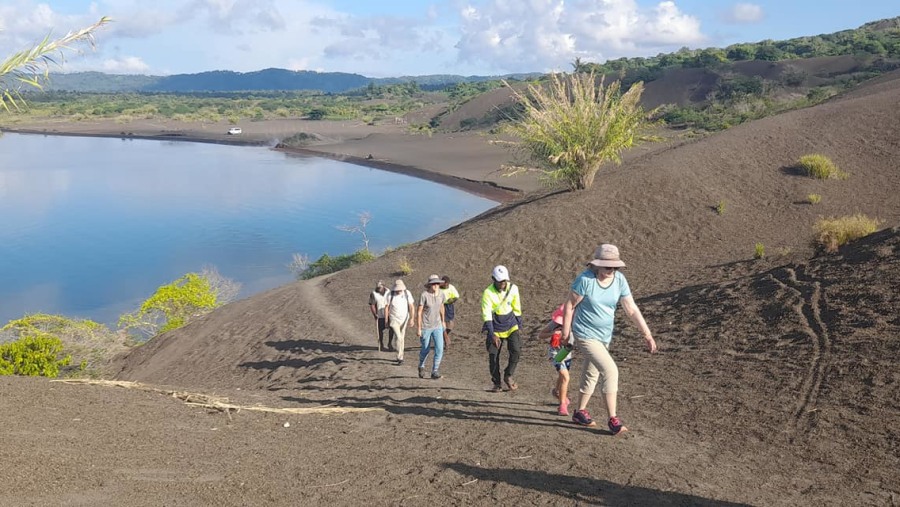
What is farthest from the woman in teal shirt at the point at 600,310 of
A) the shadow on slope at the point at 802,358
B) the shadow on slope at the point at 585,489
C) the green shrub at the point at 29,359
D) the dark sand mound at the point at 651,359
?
the green shrub at the point at 29,359

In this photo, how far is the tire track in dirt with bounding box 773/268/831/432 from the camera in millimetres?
7070

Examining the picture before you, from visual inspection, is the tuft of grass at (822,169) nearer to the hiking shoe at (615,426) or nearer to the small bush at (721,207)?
the small bush at (721,207)

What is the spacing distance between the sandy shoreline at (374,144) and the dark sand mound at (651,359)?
13.5m

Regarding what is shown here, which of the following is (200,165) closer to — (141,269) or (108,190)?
(108,190)

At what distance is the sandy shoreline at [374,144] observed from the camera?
5447 cm

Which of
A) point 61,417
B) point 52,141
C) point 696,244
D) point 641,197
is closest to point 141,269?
point 641,197

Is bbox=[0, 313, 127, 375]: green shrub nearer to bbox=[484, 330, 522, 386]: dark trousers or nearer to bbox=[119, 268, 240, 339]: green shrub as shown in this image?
bbox=[119, 268, 240, 339]: green shrub

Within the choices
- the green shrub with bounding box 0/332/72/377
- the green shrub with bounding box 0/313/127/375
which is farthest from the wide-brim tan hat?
the green shrub with bounding box 0/313/127/375

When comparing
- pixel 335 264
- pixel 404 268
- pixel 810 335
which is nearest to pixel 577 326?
pixel 810 335

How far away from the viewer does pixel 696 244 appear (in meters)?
16.8

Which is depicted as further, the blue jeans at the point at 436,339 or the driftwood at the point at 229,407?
the blue jeans at the point at 436,339

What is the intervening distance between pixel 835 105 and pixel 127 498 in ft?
85.8

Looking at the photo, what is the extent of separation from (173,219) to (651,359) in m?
40.0

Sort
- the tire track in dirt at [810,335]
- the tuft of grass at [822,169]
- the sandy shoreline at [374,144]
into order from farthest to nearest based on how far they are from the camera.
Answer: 1. the sandy shoreline at [374,144]
2. the tuft of grass at [822,169]
3. the tire track in dirt at [810,335]
